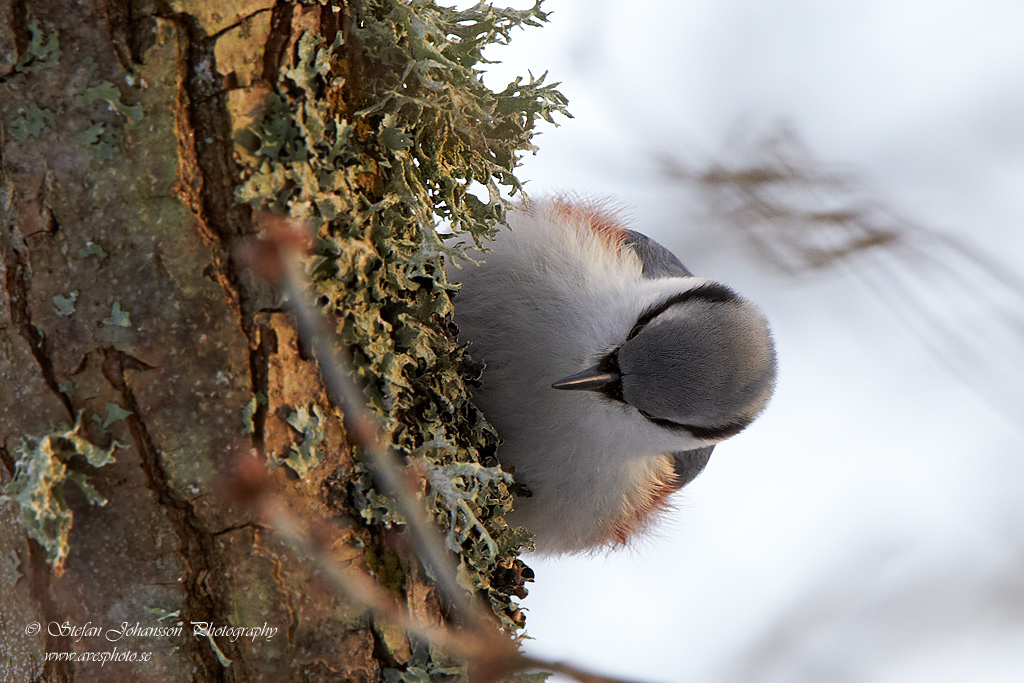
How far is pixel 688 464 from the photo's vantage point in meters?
2.04

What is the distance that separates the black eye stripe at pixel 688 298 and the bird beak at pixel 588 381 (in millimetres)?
115

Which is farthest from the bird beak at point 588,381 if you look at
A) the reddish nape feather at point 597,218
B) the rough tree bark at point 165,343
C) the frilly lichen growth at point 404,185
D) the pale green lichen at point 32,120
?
the pale green lichen at point 32,120

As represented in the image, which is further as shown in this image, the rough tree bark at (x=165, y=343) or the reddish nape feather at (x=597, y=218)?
the reddish nape feather at (x=597, y=218)

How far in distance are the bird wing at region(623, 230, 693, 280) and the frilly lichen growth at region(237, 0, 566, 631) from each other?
0.75m

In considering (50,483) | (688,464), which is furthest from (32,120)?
(688,464)

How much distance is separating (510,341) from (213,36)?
945 millimetres

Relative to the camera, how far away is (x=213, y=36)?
87cm

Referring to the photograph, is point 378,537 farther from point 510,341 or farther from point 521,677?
point 510,341

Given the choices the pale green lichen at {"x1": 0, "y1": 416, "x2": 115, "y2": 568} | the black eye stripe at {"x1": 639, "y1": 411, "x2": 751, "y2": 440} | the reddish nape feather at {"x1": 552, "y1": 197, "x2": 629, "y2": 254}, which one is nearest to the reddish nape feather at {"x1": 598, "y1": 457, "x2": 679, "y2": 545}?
the black eye stripe at {"x1": 639, "y1": 411, "x2": 751, "y2": 440}

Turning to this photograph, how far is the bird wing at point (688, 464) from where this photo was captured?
1.99m

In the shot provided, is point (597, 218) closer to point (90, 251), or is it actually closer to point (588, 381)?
point (588, 381)

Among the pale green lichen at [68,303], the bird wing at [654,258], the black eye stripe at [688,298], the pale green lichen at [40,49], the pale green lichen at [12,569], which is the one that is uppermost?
the bird wing at [654,258]

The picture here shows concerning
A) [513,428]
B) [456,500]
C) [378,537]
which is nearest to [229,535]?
[378,537]

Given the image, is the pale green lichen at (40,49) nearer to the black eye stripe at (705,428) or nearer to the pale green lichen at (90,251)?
the pale green lichen at (90,251)
